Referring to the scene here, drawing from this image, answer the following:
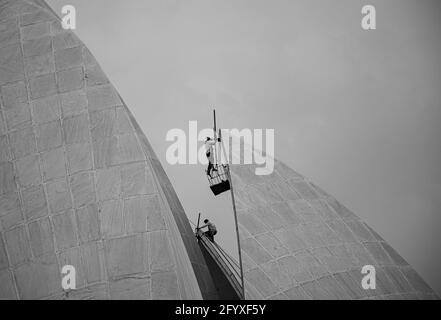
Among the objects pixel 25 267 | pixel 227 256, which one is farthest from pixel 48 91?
pixel 227 256

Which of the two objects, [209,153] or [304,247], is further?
[209,153]

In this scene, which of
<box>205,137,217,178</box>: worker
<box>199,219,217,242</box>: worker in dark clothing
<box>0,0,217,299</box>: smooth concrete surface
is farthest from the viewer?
<box>199,219,217,242</box>: worker in dark clothing

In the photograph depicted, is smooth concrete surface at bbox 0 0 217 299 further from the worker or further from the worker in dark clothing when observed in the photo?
the worker in dark clothing

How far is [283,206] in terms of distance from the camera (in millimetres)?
13562

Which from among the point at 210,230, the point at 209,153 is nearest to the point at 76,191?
the point at 209,153

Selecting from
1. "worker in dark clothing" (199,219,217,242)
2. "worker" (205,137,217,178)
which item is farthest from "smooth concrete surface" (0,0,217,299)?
"worker in dark clothing" (199,219,217,242)

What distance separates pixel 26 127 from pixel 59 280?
4620 millimetres

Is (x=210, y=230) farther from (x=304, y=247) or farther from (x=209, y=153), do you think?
(x=304, y=247)

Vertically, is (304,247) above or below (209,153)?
below

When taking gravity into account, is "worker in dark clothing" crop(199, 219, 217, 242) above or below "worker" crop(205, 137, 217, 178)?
below

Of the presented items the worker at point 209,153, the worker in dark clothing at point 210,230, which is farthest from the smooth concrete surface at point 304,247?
the worker in dark clothing at point 210,230
